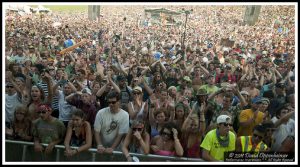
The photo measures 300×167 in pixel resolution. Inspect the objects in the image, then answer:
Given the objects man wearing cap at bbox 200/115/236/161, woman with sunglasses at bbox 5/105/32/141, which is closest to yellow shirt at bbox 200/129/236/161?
man wearing cap at bbox 200/115/236/161

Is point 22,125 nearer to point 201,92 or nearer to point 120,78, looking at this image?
point 120,78

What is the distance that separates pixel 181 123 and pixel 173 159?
Answer: 0.47 m

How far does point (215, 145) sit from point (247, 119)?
26.2 inches

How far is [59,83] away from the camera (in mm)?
5719

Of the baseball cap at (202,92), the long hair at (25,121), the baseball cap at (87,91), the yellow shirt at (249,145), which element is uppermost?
the baseball cap at (202,92)

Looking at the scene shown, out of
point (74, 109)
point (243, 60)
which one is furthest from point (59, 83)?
point (243, 60)

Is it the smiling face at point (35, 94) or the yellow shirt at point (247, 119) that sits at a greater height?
the smiling face at point (35, 94)

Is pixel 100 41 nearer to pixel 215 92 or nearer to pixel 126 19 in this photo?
pixel 126 19

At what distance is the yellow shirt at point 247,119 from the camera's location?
5.12m

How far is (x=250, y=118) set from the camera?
5160mm

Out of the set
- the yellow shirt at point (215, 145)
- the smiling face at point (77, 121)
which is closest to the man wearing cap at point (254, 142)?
the yellow shirt at point (215, 145)

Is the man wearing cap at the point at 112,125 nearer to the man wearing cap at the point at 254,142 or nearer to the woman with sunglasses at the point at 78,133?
the woman with sunglasses at the point at 78,133

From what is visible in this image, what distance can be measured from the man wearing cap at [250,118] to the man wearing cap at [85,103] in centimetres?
203

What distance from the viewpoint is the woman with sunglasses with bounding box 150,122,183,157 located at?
464 cm
